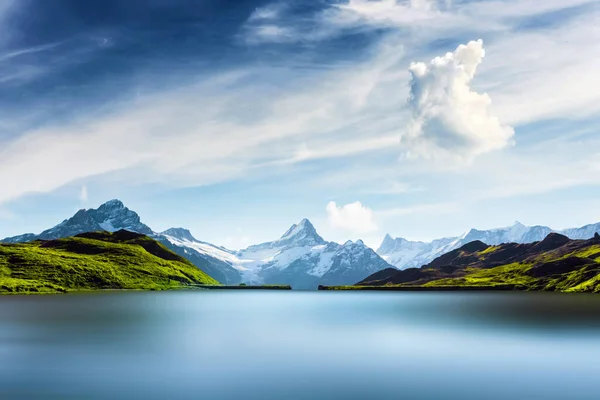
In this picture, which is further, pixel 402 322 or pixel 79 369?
pixel 402 322

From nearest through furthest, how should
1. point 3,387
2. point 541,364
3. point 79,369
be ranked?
1. point 3,387
2. point 79,369
3. point 541,364

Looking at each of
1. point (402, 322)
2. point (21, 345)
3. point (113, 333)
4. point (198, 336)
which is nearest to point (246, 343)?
point (198, 336)

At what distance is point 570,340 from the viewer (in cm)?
9031

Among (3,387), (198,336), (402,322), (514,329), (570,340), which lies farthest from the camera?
(402,322)

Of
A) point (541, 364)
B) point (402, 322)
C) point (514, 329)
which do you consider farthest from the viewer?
point (402, 322)

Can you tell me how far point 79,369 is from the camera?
63.2m

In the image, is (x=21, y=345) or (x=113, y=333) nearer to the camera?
(x=21, y=345)

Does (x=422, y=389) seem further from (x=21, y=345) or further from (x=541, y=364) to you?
(x=21, y=345)

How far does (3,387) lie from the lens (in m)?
53.3

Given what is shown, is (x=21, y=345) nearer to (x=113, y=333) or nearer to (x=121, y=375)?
(x=113, y=333)

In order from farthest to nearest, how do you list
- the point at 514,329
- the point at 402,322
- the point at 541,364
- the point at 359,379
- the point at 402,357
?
the point at 402,322
the point at 514,329
the point at 402,357
the point at 541,364
the point at 359,379

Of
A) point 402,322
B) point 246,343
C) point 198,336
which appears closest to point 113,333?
point 198,336

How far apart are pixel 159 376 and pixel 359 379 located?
2197 centimetres

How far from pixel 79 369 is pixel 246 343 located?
3248 cm
